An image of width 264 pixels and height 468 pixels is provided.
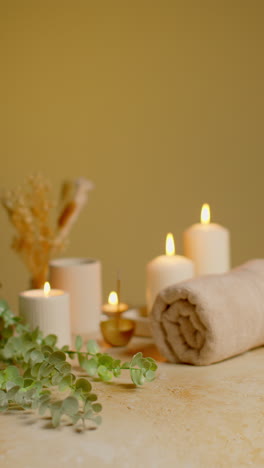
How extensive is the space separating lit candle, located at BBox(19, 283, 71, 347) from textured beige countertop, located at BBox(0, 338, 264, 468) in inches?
6.6

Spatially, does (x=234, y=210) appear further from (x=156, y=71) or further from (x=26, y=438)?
(x=26, y=438)

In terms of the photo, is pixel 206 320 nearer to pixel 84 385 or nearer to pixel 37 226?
pixel 84 385

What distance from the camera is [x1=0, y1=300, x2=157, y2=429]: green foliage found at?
0.81 meters

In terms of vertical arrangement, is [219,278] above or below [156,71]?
below

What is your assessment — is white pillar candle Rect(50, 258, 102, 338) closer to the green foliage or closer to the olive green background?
the green foliage

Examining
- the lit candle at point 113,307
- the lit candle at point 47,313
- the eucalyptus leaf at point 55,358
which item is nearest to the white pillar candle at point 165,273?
the lit candle at point 113,307

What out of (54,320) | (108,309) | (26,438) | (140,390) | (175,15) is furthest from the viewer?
(175,15)

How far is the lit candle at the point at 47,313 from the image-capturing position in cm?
110

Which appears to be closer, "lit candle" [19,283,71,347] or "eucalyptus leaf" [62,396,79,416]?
"eucalyptus leaf" [62,396,79,416]

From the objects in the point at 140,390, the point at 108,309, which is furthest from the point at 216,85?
the point at 140,390

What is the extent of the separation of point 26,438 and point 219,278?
18.7 inches

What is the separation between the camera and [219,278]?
44.5 inches

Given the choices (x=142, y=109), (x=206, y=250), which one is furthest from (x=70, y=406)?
(x=142, y=109)

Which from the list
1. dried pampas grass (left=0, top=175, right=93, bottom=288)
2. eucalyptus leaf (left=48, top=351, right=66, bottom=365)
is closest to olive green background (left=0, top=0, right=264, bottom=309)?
dried pampas grass (left=0, top=175, right=93, bottom=288)
